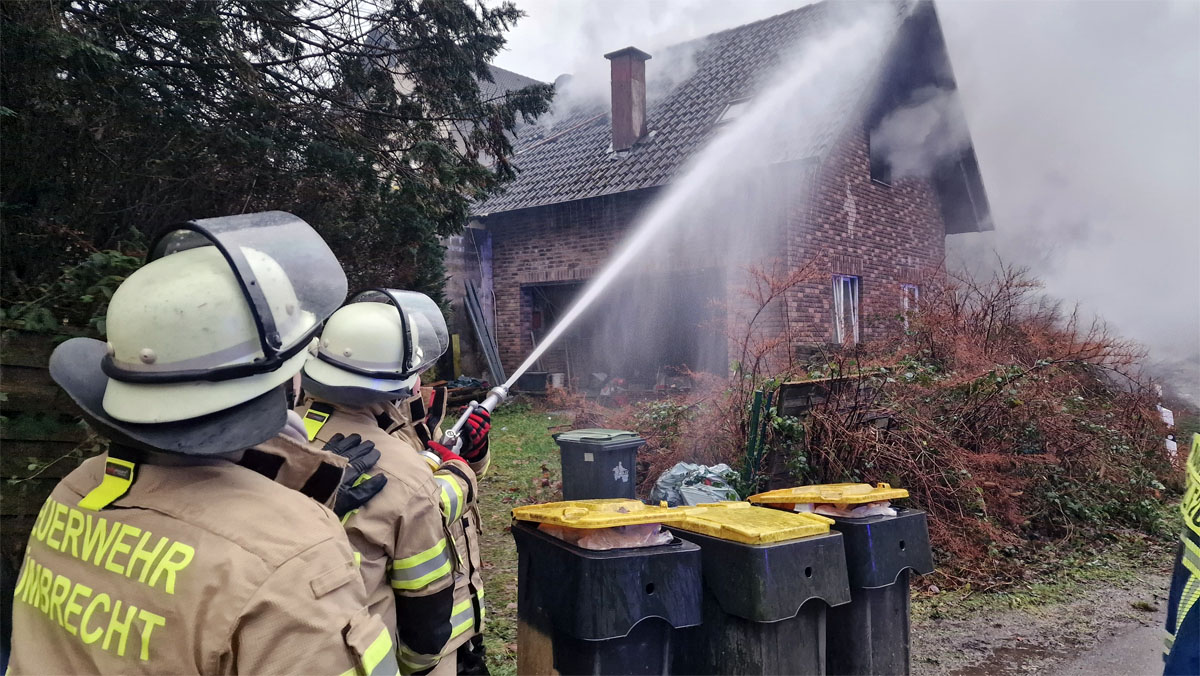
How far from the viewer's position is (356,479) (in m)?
1.95

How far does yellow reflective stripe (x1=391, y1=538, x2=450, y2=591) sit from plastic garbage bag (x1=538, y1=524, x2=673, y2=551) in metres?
0.56

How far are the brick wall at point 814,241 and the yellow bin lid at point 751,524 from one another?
7.04 meters

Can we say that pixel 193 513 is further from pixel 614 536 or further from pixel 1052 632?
pixel 1052 632

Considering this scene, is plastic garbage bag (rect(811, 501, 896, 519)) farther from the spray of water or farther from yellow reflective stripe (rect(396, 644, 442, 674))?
the spray of water

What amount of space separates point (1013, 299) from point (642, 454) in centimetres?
Answer: 522

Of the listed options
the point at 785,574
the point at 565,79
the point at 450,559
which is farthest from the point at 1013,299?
the point at 565,79

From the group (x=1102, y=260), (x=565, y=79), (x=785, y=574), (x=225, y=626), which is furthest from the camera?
(x=565, y=79)

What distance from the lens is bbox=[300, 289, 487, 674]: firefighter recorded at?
2045 millimetres

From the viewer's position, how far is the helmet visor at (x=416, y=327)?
2615 mm

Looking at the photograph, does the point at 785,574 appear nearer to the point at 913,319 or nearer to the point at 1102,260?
the point at 913,319

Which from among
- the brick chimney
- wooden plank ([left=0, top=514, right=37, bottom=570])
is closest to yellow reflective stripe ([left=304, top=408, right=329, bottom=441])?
wooden plank ([left=0, top=514, right=37, bottom=570])

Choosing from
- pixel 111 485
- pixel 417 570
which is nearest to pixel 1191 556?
pixel 417 570

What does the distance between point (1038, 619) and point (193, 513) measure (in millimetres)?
5059

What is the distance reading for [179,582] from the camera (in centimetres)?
106
